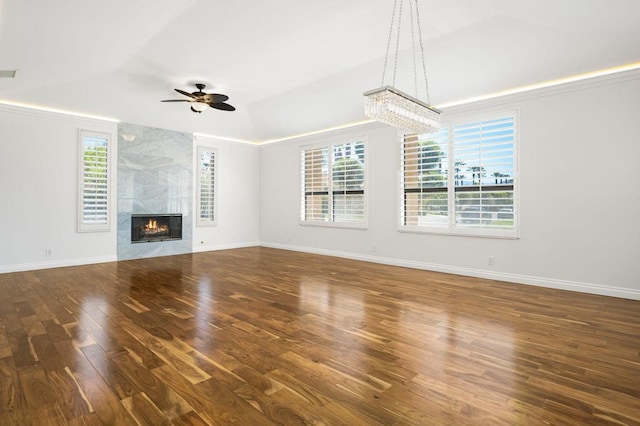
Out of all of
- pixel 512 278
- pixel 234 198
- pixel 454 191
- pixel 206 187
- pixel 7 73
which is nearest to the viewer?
pixel 7 73

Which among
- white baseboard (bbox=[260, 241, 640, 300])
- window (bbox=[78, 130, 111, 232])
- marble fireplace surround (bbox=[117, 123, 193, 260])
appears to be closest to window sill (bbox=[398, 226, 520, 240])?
white baseboard (bbox=[260, 241, 640, 300])

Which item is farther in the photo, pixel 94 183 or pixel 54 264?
pixel 94 183

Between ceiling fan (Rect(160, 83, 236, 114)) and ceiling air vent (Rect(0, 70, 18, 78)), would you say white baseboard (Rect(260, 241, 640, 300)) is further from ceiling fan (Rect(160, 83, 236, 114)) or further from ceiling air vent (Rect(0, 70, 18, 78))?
ceiling air vent (Rect(0, 70, 18, 78))

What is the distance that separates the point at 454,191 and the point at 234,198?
5594 mm

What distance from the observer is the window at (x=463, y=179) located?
520 centimetres

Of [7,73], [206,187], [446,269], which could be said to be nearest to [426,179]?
[446,269]

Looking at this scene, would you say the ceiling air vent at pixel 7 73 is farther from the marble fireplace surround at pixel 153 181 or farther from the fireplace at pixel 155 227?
the fireplace at pixel 155 227

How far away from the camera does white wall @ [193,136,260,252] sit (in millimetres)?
8500

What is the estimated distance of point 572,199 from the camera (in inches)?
183

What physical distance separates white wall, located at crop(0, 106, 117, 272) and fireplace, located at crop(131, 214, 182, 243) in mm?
762

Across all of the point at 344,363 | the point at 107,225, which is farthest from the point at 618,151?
the point at 107,225

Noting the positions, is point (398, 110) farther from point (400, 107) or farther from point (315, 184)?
point (315, 184)

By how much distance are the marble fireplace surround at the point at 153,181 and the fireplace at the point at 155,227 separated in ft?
0.29

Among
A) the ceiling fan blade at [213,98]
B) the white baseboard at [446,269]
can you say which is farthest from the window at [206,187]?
the ceiling fan blade at [213,98]
